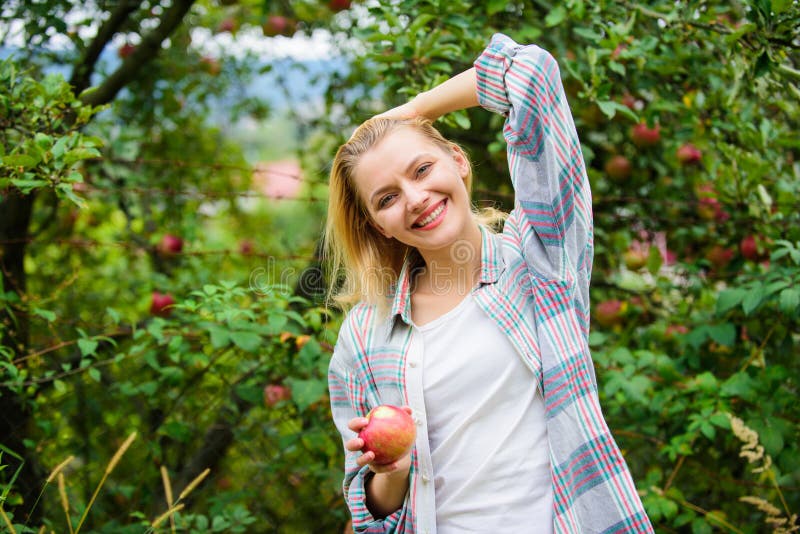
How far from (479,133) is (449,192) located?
5.09 feet

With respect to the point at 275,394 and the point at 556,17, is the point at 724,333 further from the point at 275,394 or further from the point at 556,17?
the point at 275,394

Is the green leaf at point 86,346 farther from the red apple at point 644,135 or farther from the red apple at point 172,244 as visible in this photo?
the red apple at point 644,135

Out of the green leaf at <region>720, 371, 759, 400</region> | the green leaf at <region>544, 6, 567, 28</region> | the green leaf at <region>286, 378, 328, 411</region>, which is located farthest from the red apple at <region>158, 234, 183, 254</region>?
the green leaf at <region>720, 371, 759, 400</region>

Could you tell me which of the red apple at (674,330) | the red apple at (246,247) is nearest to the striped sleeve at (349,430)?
the red apple at (674,330)

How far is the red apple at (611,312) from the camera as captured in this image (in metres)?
2.65

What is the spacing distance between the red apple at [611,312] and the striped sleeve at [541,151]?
142 cm

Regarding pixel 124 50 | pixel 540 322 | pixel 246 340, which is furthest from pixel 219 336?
pixel 124 50

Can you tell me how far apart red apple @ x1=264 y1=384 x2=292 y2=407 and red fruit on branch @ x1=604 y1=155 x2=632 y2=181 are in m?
1.43

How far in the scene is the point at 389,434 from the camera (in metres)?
1.20

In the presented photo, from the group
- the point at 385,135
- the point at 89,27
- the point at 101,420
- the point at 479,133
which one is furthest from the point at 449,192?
the point at 89,27

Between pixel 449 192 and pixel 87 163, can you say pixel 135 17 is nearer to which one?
pixel 87 163

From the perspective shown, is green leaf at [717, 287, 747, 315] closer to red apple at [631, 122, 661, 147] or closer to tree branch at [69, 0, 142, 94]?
red apple at [631, 122, 661, 147]

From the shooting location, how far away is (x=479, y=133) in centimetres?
282

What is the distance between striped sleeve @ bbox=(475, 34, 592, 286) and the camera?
4.03ft
